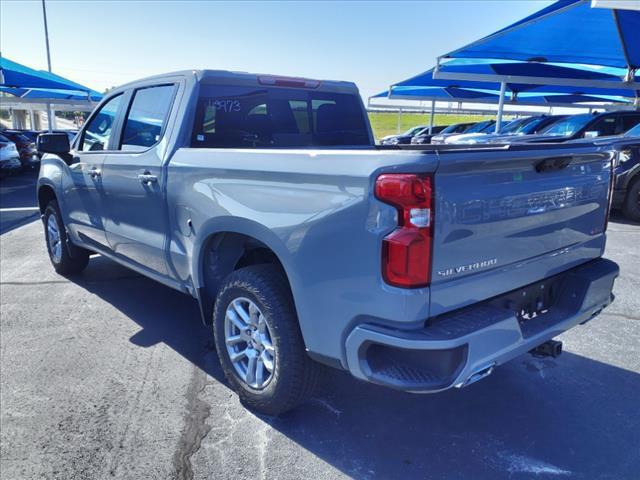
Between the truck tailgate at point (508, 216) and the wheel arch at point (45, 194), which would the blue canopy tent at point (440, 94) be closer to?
the wheel arch at point (45, 194)

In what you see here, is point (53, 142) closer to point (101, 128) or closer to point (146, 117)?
point (101, 128)

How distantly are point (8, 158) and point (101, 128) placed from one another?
1218cm

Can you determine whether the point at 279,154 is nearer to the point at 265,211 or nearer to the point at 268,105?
the point at 265,211

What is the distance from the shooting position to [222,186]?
115 inches

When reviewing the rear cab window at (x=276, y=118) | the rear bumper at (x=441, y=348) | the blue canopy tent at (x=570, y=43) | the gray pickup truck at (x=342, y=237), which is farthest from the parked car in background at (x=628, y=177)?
the rear bumper at (x=441, y=348)

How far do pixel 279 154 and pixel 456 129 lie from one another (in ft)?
69.8

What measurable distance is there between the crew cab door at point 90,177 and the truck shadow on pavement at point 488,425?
1.63 m

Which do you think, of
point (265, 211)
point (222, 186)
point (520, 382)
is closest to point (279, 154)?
point (265, 211)

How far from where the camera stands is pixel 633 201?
8562mm

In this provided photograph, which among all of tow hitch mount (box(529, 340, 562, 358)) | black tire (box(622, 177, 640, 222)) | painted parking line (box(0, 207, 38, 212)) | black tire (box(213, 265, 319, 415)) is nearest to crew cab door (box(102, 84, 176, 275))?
black tire (box(213, 265, 319, 415))

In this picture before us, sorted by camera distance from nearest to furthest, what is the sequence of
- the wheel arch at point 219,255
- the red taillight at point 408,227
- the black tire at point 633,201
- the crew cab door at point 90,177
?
the red taillight at point 408,227, the wheel arch at point 219,255, the crew cab door at point 90,177, the black tire at point 633,201

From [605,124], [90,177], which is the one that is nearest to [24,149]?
[90,177]

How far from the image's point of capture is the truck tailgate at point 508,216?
2156mm

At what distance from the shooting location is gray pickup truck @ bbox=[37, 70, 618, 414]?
2125 millimetres
